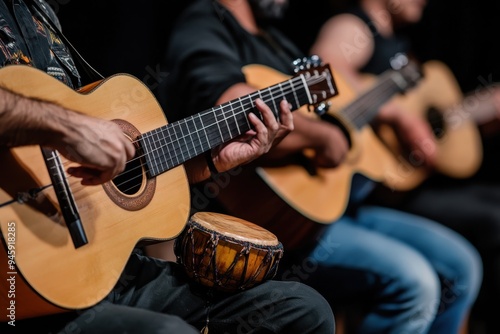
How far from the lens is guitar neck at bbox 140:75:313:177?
169 centimetres

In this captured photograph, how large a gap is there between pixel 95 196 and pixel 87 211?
0.15ft

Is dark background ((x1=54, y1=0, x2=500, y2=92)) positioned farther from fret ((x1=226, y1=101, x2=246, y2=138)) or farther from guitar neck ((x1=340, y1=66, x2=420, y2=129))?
fret ((x1=226, y1=101, x2=246, y2=138))

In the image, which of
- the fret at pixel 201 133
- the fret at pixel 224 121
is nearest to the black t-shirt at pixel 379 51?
the fret at pixel 224 121

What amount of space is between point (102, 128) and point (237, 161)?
0.62 m

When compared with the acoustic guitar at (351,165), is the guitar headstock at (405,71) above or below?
above

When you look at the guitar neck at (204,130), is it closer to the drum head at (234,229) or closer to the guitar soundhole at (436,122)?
the drum head at (234,229)

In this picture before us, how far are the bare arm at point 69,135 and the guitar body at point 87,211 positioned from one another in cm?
4

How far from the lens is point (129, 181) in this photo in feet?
5.49

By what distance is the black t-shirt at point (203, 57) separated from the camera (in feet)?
7.41

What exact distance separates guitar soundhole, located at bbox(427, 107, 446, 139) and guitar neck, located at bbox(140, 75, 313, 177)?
1766 millimetres

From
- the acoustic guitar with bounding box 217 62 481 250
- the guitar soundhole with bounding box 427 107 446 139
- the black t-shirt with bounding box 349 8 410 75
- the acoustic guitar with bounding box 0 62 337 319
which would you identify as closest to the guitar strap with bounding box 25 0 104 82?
the acoustic guitar with bounding box 0 62 337 319

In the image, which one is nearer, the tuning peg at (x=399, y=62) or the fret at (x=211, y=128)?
the fret at (x=211, y=128)

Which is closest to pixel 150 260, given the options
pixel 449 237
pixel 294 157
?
pixel 294 157

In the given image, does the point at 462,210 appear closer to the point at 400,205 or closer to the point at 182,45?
the point at 400,205
